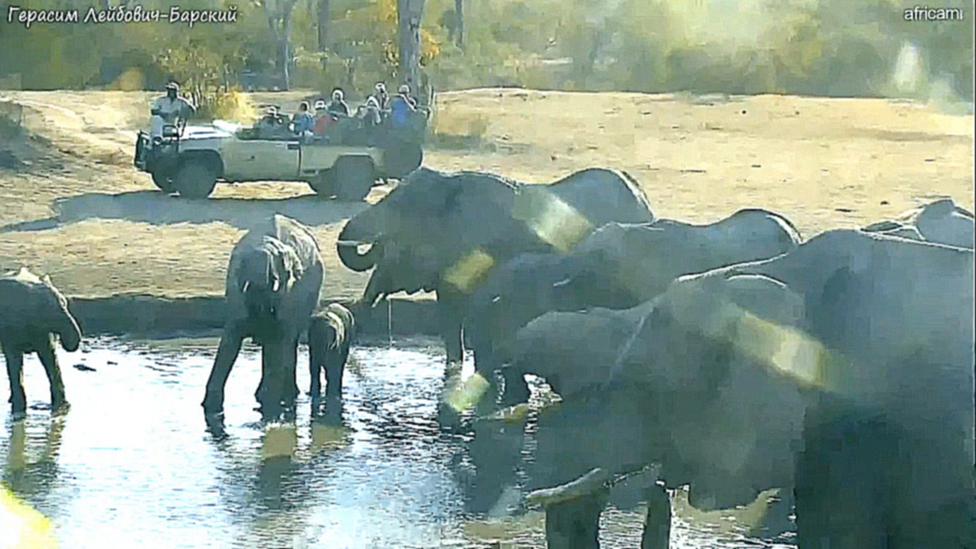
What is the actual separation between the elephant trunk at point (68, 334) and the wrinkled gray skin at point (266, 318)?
0.47 metres

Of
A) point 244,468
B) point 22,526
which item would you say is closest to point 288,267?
point 244,468

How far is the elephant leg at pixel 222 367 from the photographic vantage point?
5.35 m

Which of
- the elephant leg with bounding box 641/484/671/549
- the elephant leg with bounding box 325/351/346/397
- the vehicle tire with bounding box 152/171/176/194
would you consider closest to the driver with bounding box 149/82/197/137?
the vehicle tire with bounding box 152/171/176/194

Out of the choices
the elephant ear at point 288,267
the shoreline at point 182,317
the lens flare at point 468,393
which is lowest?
the lens flare at point 468,393

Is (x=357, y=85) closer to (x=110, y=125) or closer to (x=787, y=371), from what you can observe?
(x=110, y=125)

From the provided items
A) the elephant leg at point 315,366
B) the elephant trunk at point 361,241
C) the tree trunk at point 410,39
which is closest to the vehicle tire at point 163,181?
the tree trunk at point 410,39

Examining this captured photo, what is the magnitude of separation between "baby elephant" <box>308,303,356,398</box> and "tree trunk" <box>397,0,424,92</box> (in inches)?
67.5

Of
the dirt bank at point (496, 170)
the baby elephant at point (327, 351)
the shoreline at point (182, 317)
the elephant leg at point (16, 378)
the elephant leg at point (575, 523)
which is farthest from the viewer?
the dirt bank at point (496, 170)

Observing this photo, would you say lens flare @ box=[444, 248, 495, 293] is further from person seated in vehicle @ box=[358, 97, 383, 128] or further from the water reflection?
the water reflection

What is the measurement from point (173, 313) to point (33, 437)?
6.07 ft

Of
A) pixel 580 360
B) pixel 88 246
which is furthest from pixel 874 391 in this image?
pixel 88 246

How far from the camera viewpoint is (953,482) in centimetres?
344

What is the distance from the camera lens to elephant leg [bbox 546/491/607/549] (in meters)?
3.60
